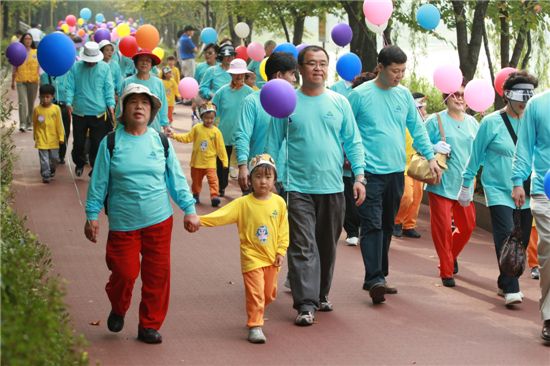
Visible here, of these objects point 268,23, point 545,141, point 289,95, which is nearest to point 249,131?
point 289,95

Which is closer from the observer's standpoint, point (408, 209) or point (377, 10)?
point (408, 209)

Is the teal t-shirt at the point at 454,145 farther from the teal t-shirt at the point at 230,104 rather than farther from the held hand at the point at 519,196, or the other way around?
the teal t-shirt at the point at 230,104

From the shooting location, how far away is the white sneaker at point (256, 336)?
27.1ft

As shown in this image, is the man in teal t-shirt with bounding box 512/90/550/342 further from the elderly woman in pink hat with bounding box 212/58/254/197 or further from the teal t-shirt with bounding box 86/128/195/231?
the elderly woman in pink hat with bounding box 212/58/254/197

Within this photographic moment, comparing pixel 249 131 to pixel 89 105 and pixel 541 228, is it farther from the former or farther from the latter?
pixel 89 105

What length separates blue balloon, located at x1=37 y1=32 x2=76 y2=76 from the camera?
38.9ft

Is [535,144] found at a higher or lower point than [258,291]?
higher

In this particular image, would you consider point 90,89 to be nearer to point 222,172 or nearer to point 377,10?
point 222,172

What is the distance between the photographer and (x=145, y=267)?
8148mm

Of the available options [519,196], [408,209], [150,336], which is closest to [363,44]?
[408,209]

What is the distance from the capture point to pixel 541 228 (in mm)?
8602

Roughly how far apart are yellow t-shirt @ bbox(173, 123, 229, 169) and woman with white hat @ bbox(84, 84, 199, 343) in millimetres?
7025

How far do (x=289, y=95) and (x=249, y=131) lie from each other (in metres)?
1.05

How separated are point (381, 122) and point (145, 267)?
2.65 meters
